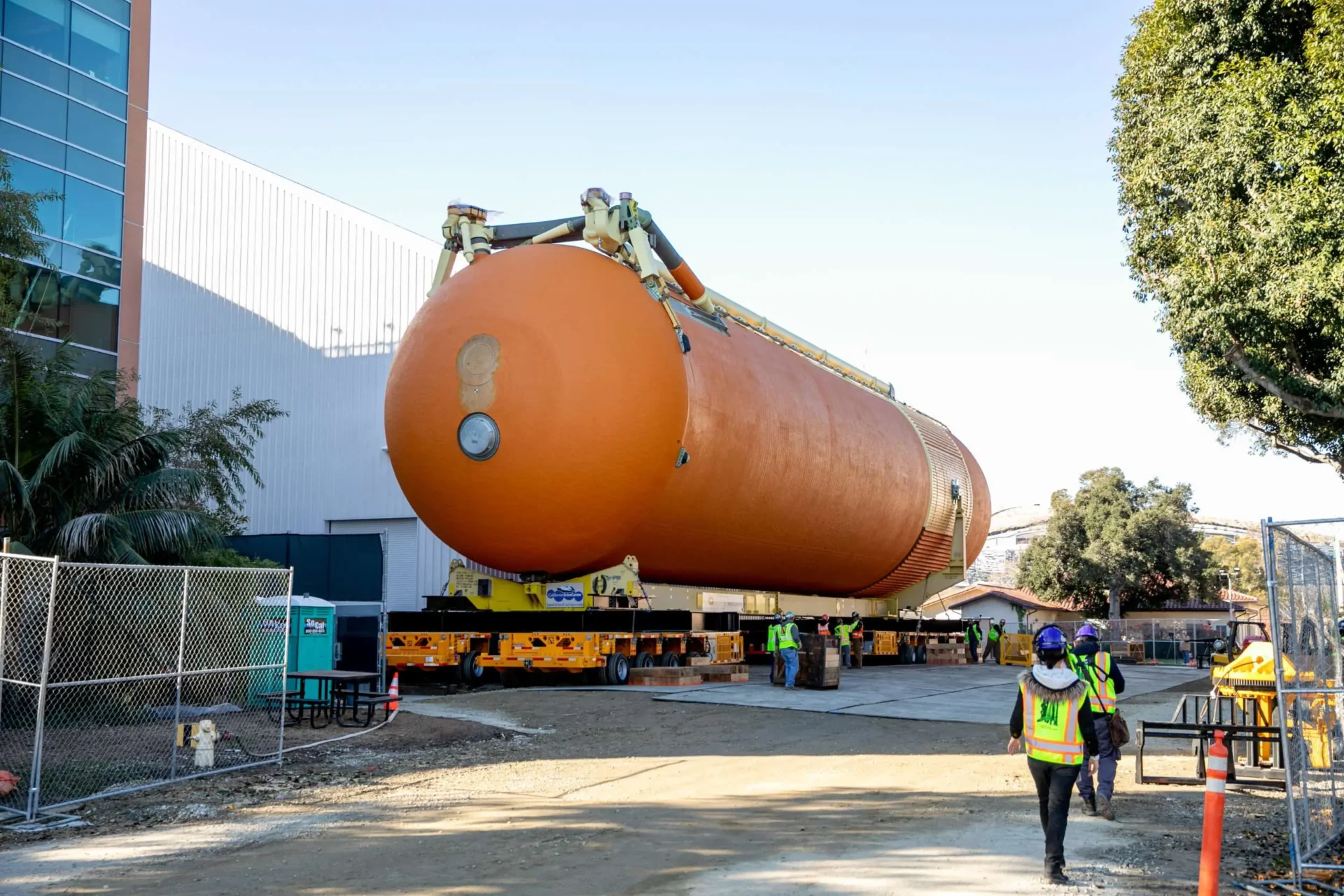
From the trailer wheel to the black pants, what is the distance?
11948 millimetres

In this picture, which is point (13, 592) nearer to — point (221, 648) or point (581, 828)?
point (221, 648)

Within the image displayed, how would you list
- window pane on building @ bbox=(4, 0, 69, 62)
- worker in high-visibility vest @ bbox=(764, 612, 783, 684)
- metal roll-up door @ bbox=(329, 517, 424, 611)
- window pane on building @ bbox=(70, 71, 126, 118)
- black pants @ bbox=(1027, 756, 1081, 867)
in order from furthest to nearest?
metal roll-up door @ bbox=(329, 517, 424, 611)
window pane on building @ bbox=(70, 71, 126, 118)
window pane on building @ bbox=(4, 0, 69, 62)
worker in high-visibility vest @ bbox=(764, 612, 783, 684)
black pants @ bbox=(1027, 756, 1081, 867)

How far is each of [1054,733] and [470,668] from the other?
525 inches

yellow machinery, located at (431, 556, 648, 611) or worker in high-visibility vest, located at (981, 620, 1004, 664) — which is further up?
yellow machinery, located at (431, 556, 648, 611)

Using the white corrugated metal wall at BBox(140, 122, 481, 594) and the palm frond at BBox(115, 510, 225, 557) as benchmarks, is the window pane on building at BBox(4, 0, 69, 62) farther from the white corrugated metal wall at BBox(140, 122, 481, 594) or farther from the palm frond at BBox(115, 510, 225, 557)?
the palm frond at BBox(115, 510, 225, 557)

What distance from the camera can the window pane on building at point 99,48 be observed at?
23.1 m

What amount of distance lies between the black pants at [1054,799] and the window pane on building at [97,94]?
2271 cm

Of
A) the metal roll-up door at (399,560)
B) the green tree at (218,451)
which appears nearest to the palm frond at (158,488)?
the green tree at (218,451)

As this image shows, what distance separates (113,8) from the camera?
2398 cm

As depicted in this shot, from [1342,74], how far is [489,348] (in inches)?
509

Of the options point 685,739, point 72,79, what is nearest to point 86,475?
point 685,739

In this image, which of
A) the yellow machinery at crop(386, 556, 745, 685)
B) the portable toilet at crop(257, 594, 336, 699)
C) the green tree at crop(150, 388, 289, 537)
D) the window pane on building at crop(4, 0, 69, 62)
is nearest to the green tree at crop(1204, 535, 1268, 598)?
the yellow machinery at crop(386, 556, 745, 685)

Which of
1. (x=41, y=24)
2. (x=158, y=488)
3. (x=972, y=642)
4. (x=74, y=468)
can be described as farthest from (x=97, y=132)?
(x=972, y=642)

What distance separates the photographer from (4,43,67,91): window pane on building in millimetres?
21781
